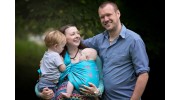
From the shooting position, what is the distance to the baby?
336 centimetres

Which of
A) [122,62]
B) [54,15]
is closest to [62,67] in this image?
[122,62]

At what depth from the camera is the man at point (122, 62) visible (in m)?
3.37

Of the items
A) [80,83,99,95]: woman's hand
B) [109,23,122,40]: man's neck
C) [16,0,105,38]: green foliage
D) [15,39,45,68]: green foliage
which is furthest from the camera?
[15,39,45,68]: green foliage

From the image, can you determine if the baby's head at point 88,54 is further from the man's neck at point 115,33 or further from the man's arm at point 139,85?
the man's arm at point 139,85

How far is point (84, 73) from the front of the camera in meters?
3.39

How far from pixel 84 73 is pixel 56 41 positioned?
14.0 inches

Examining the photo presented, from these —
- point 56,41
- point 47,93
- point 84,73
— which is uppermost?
point 56,41

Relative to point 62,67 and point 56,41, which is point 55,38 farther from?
point 62,67

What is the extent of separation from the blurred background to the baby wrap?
6.43 ft

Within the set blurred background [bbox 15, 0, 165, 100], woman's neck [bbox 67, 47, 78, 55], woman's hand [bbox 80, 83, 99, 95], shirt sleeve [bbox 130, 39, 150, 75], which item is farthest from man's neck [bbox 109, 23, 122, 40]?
blurred background [bbox 15, 0, 165, 100]

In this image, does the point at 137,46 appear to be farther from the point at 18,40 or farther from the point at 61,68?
the point at 18,40

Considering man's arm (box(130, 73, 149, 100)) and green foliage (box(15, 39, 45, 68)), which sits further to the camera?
green foliage (box(15, 39, 45, 68))

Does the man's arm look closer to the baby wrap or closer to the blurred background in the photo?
the baby wrap

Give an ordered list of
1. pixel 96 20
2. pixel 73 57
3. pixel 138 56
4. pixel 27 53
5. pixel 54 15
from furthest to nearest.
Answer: pixel 27 53
pixel 54 15
pixel 96 20
pixel 73 57
pixel 138 56
